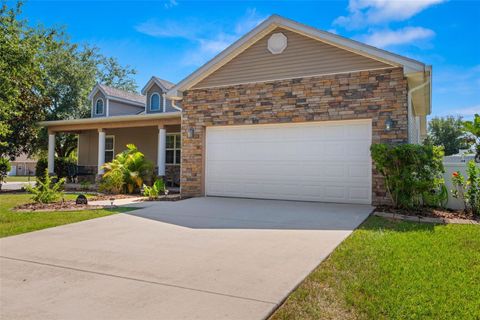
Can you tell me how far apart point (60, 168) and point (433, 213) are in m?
19.1

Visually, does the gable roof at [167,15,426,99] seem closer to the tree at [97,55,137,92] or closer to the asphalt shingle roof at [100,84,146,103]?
the asphalt shingle roof at [100,84,146,103]

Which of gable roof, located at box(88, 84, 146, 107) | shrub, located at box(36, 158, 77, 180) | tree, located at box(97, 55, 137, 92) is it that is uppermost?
tree, located at box(97, 55, 137, 92)

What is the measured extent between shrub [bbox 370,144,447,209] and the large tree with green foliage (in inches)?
420

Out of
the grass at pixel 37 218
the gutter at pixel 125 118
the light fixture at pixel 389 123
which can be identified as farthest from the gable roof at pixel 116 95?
the light fixture at pixel 389 123

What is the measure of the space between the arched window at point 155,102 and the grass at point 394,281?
596 inches

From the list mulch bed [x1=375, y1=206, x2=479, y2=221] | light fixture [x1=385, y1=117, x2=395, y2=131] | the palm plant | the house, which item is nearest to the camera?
mulch bed [x1=375, y1=206, x2=479, y2=221]

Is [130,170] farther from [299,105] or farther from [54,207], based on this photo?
[299,105]

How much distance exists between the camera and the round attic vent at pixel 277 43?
33.4 feet

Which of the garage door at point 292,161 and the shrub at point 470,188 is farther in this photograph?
the garage door at point 292,161

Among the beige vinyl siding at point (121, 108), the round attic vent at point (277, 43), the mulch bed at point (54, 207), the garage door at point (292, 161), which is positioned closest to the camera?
the mulch bed at point (54, 207)

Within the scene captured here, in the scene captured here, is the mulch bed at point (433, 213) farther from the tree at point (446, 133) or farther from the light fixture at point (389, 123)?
the tree at point (446, 133)

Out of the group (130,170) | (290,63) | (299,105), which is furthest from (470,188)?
(130,170)

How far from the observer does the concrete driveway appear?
297 cm

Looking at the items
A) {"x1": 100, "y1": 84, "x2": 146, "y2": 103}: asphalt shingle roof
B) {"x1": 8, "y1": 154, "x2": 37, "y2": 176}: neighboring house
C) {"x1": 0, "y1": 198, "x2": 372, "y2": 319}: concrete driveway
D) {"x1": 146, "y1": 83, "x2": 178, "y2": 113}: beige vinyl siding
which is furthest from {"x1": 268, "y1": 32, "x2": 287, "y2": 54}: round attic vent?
{"x1": 8, "y1": 154, "x2": 37, "y2": 176}: neighboring house
